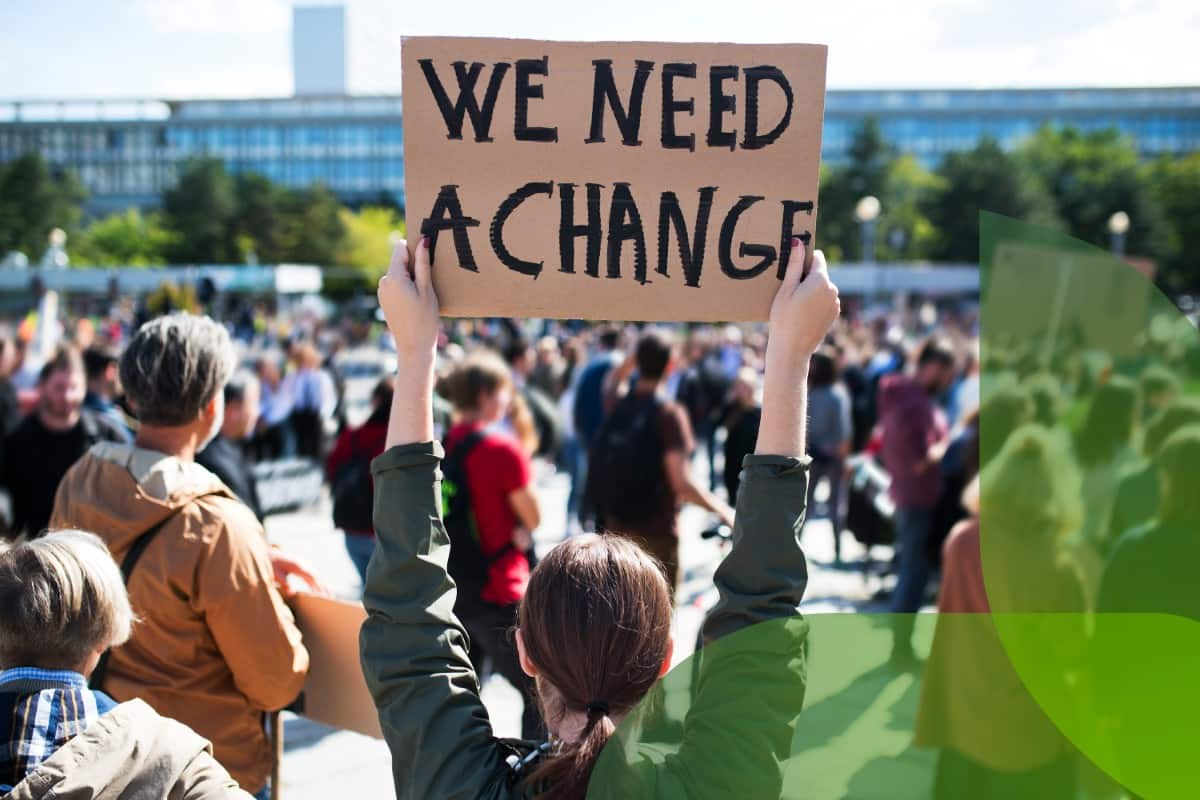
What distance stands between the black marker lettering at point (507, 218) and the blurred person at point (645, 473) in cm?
334

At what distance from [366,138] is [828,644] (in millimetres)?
111681

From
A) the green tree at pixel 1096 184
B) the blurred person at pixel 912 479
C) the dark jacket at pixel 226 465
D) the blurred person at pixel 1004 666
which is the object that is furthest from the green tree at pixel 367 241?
the blurred person at pixel 1004 666

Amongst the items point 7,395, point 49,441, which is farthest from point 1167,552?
point 7,395

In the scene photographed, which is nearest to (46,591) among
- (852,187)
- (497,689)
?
(497,689)

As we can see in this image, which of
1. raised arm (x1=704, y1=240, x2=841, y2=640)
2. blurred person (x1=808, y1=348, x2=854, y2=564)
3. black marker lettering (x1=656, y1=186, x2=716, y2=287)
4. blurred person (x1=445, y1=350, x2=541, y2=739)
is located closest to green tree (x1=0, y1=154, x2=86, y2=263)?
blurred person (x1=808, y1=348, x2=854, y2=564)

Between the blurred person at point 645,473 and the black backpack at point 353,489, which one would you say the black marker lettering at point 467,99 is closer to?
the blurred person at point 645,473

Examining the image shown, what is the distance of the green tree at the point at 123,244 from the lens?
278 ft

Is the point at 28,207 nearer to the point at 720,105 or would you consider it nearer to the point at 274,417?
the point at 274,417

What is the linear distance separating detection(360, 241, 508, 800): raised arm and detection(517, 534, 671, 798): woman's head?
11 centimetres

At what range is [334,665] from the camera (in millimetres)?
2713

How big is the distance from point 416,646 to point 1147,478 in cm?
144

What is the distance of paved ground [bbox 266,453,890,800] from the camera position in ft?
15.8
